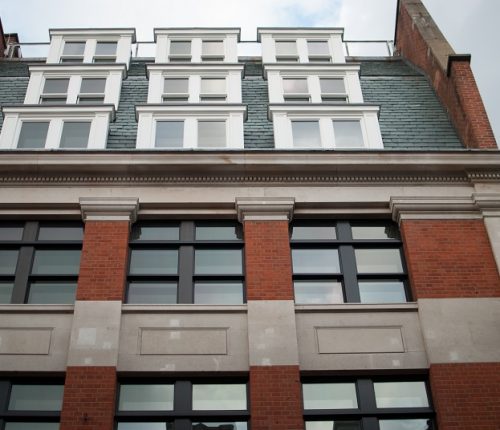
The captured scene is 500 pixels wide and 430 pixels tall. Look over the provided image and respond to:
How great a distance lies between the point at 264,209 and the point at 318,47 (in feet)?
26.7

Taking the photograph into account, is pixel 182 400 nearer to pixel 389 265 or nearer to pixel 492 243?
pixel 389 265

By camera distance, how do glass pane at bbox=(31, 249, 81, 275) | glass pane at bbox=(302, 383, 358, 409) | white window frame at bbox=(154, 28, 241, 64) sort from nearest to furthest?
glass pane at bbox=(302, 383, 358, 409), glass pane at bbox=(31, 249, 81, 275), white window frame at bbox=(154, 28, 241, 64)

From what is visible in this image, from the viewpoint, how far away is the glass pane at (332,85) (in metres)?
18.5

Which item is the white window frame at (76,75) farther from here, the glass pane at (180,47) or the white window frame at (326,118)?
the white window frame at (326,118)

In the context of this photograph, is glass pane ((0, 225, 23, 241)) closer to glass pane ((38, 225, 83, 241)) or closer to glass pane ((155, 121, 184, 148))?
glass pane ((38, 225, 83, 241))

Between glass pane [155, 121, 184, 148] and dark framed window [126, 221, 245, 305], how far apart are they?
245 cm

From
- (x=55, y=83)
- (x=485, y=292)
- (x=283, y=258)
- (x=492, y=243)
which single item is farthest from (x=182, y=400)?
(x=55, y=83)

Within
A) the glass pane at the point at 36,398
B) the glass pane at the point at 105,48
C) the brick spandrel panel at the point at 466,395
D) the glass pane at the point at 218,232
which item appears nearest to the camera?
the brick spandrel panel at the point at 466,395

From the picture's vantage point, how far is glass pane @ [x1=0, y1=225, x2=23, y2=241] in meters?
14.5

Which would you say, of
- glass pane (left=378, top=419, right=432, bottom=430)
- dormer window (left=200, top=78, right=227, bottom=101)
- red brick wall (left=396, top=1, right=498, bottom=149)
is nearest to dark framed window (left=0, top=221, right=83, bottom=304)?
dormer window (left=200, top=78, right=227, bottom=101)

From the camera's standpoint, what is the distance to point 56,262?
1412 centimetres

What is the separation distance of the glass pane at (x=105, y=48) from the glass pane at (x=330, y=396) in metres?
12.9

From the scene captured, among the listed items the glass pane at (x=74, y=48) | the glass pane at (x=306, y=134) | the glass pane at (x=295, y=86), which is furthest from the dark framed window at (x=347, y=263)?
the glass pane at (x=74, y=48)

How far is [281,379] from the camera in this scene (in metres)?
11.9
